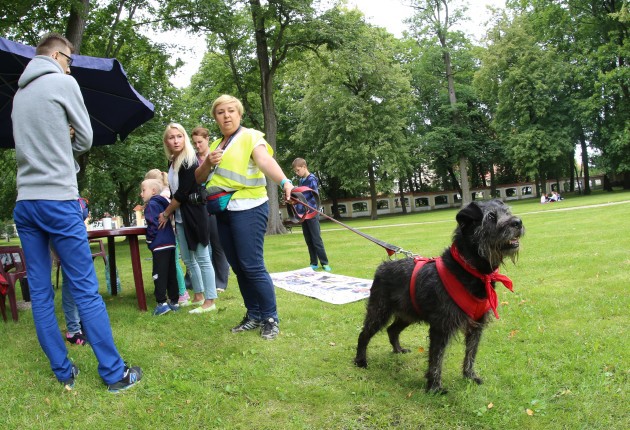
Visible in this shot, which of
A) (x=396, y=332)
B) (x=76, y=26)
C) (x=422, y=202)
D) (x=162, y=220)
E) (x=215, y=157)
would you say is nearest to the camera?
(x=396, y=332)

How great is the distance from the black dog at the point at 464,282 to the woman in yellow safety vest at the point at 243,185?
4.76 feet

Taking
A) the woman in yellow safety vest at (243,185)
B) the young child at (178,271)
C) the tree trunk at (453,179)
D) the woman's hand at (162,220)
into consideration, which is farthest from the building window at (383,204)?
the woman in yellow safety vest at (243,185)

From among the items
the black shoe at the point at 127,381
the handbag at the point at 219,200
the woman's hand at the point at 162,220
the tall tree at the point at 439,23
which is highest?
the tall tree at the point at 439,23

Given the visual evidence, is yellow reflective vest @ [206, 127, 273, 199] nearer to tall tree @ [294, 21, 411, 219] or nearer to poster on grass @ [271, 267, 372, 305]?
poster on grass @ [271, 267, 372, 305]

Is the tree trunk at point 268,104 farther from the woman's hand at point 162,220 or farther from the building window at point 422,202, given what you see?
the building window at point 422,202

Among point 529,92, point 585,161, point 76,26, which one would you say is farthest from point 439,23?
point 76,26

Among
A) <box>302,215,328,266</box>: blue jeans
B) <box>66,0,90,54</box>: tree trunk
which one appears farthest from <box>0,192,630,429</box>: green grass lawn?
<box>66,0,90,54</box>: tree trunk

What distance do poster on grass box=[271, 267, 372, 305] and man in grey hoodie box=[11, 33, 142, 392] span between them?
3.09 m

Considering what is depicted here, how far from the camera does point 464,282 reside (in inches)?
120

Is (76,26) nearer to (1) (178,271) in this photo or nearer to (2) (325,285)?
(1) (178,271)

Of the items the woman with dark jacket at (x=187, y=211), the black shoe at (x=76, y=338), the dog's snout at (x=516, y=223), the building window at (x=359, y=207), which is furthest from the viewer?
the building window at (x=359, y=207)

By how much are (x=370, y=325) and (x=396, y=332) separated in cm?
36

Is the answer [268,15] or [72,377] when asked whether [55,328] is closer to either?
[72,377]

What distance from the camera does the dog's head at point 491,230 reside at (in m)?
2.87
